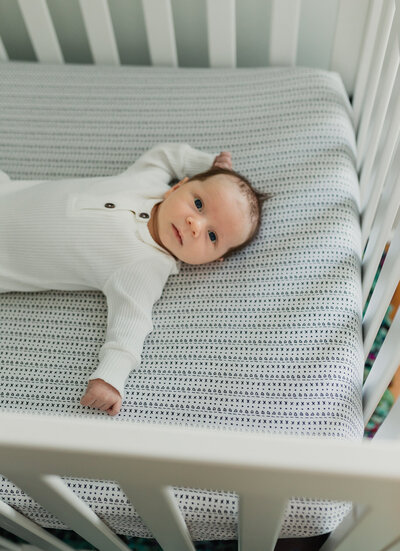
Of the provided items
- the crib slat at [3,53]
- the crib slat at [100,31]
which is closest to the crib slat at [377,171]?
the crib slat at [100,31]

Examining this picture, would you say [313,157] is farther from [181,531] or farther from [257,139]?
[181,531]

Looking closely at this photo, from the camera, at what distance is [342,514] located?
739 millimetres

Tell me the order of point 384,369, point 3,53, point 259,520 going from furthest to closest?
1. point 3,53
2. point 384,369
3. point 259,520

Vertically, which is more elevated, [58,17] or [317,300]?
[58,17]

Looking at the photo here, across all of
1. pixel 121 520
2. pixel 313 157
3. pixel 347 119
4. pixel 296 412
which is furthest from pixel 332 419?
pixel 347 119

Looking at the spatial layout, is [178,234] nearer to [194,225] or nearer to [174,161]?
[194,225]

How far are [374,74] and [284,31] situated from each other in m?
0.25

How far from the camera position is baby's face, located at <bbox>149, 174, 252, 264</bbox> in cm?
91

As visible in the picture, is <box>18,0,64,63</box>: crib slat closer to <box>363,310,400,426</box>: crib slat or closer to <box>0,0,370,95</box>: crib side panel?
<box>0,0,370,95</box>: crib side panel

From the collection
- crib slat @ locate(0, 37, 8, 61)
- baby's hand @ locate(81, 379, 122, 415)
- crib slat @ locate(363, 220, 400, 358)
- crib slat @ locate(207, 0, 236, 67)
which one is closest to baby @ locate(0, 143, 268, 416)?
baby's hand @ locate(81, 379, 122, 415)

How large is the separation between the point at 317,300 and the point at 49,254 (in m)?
0.47

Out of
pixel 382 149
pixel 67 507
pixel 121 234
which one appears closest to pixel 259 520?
pixel 67 507

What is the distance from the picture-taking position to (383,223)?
Answer: 82 centimetres

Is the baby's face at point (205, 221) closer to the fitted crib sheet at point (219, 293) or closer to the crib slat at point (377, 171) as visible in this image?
the fitted crib sheet at point (219, 293)
